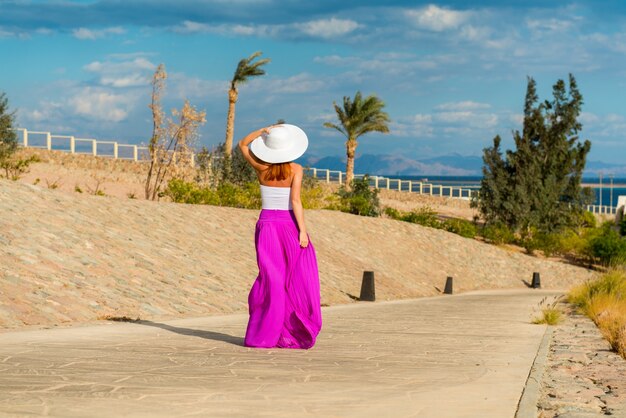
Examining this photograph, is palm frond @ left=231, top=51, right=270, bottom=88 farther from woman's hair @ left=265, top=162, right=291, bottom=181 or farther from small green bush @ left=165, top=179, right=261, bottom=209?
woman's hair @ left=265, top=162, right=291, bottom=181

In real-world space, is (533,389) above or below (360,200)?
below

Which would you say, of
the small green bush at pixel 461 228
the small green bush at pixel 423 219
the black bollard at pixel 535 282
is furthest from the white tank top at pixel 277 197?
the small green bush at pixel 461 228

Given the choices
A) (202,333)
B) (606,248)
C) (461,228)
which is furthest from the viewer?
(606,248)

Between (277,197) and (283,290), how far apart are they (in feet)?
3.41

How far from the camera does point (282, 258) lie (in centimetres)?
1048

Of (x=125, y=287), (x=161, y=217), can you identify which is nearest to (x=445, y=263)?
(x=161, y=217)

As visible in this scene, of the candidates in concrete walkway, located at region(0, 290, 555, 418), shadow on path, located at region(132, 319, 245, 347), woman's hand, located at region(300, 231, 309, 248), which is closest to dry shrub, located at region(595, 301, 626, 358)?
concrete walkway, located at region(0, 290, 555, 418)

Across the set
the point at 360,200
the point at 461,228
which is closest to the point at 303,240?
the point at 360,200

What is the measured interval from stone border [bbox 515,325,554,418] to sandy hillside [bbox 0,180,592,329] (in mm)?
7151

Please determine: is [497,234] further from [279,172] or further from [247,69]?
[279,172]

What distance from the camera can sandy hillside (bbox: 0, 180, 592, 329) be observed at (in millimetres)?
15664

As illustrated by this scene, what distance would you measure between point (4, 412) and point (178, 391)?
1444mm

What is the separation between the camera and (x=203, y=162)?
43.5 m

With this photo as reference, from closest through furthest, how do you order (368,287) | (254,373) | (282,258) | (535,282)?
(254,373) < (282,258) < (368,287) < (535,282)
